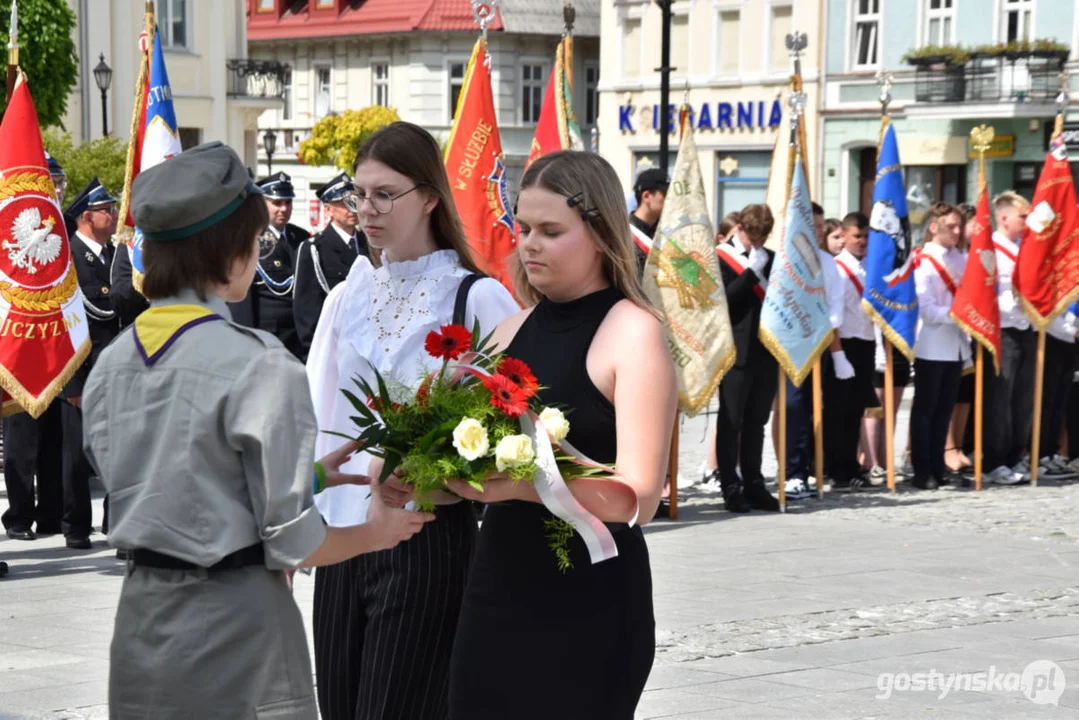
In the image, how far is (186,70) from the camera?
146 ft

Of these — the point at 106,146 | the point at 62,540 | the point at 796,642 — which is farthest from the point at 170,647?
the point at 106,146

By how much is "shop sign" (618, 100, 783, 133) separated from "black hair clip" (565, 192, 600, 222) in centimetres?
Result: 3887

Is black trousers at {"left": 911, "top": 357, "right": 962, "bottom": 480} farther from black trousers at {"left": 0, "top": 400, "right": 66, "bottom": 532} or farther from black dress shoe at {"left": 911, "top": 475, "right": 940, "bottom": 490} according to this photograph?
black trousers at {"left": 0, "top": 400, "right": 66, "bottom": 532}

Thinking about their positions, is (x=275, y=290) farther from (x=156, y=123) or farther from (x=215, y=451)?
(x=215, y=451)

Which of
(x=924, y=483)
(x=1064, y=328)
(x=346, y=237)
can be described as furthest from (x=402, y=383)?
(x=1064, y=328)

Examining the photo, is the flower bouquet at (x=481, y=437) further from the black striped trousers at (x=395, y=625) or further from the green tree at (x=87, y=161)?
the green tree at (x=87, y=161)

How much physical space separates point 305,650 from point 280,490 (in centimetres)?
39

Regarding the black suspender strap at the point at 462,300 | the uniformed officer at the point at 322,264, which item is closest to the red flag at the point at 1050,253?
the uniformed officer at the point at 322,264

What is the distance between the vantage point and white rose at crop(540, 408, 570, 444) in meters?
3.67

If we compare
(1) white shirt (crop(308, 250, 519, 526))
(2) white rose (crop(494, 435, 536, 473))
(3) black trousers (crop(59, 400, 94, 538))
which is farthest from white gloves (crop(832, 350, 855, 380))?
(2) white rose (crop(494, 435, 536, 473))

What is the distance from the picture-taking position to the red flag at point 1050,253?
14086 millimetres

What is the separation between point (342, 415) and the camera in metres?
4.75

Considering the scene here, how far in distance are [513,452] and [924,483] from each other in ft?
35.1

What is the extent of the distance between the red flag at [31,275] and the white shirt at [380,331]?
5388 mm
